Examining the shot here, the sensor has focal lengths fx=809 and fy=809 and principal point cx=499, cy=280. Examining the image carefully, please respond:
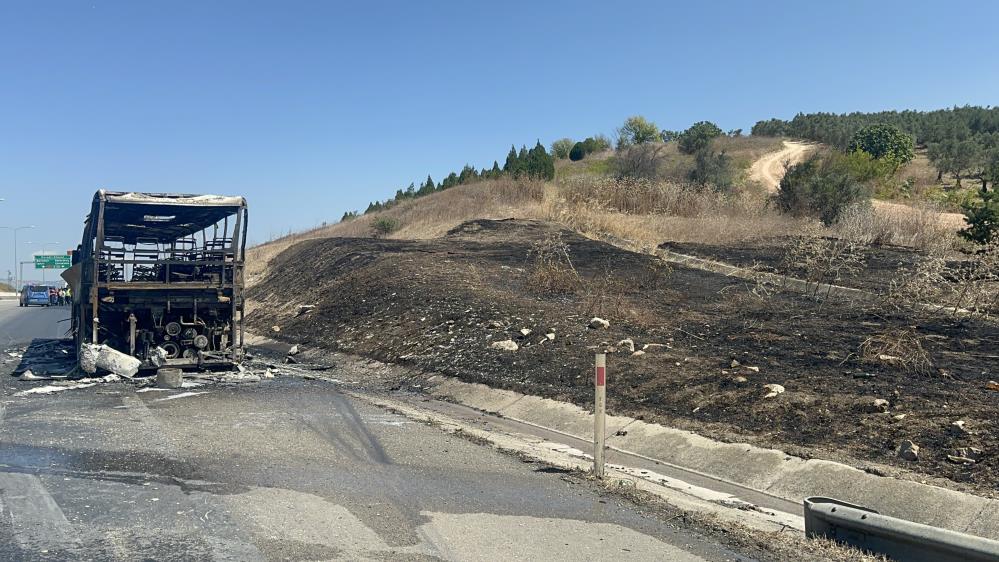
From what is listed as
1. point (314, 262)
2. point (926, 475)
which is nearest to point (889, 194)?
point (314, 262)

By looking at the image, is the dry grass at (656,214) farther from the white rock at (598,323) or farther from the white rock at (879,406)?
the white rock at (879,406)

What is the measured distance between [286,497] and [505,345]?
8771 mm

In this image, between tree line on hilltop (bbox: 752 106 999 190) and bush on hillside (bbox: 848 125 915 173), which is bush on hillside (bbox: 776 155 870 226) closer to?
tree line on hilltop (bbox: 752 106 999 190)

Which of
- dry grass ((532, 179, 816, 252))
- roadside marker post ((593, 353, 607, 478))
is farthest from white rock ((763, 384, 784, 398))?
dry grass ((532, 179, 816, 252))

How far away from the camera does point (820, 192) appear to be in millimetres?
35250

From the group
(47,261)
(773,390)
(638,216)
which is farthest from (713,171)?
(47,261)

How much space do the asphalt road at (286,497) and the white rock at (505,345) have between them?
4.48 meters

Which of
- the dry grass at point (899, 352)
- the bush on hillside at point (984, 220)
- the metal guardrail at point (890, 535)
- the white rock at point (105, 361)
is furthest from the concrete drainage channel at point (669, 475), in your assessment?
the bush on hillside at point (984, 220)

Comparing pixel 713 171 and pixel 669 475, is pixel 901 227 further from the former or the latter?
pixel 713 171

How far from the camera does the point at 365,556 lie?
5.55 m

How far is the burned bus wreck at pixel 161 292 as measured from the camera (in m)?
14.5

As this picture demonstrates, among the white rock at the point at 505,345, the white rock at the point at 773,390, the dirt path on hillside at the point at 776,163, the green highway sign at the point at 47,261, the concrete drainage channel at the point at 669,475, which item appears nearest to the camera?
the concrete drainage channel at the point at 669,475

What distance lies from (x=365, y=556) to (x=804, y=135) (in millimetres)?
87853

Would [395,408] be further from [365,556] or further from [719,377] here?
[365,556]
